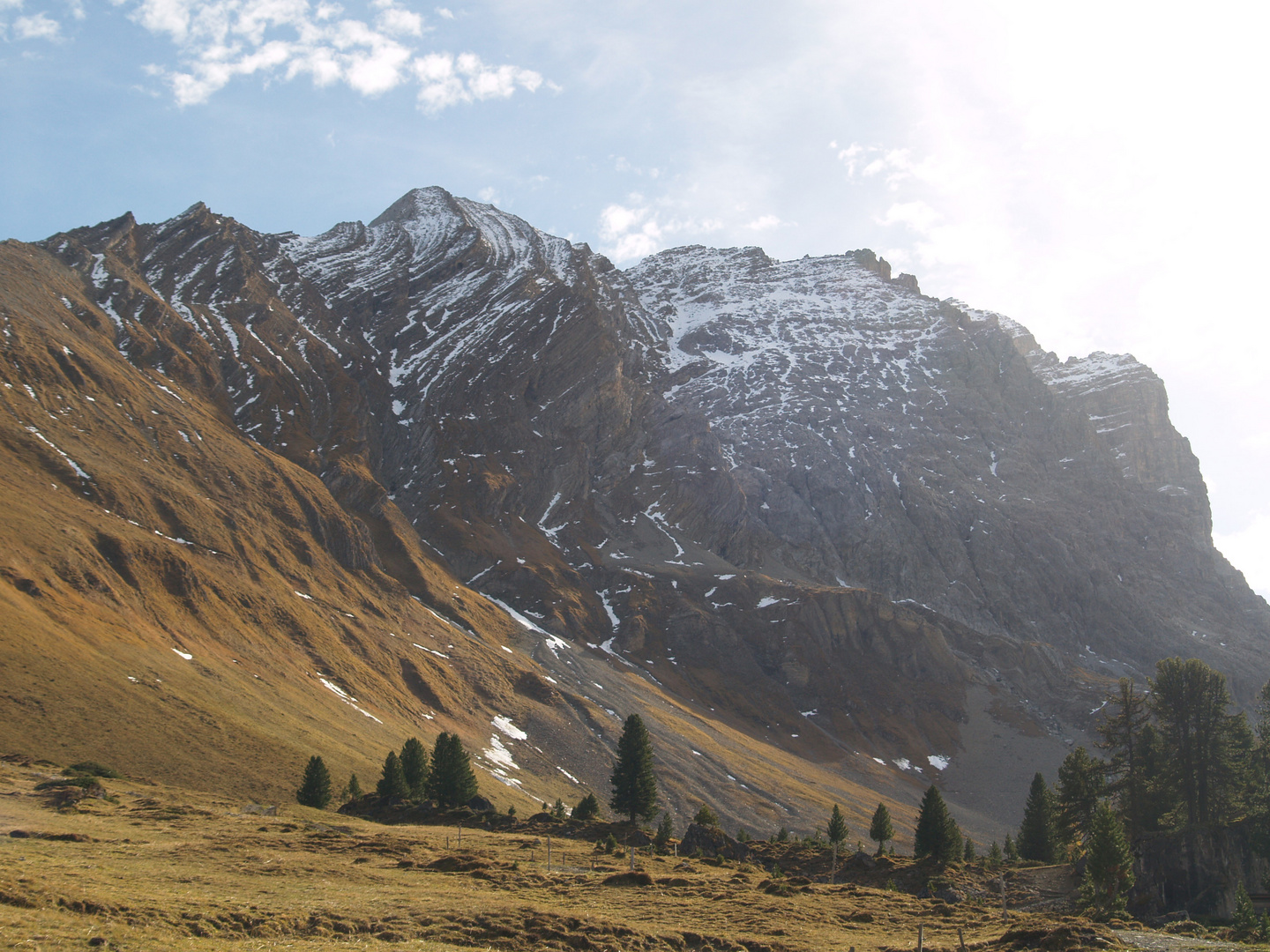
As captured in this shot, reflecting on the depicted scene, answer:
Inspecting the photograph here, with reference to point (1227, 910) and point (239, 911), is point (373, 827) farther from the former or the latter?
point (1227, 910)

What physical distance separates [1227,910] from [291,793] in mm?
61883

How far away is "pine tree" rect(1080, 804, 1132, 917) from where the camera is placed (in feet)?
124

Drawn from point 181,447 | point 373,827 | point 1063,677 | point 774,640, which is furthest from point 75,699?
point 1063,677

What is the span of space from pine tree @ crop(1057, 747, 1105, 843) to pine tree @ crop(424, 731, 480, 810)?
42.0 m

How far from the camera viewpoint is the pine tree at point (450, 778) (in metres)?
66.1

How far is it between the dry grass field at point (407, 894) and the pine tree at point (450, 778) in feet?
57.0

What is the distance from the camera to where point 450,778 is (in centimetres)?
6638

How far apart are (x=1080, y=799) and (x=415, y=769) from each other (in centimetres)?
4843

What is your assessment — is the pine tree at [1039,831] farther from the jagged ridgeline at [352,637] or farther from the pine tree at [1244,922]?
the jagged ridgeline at [352,637]

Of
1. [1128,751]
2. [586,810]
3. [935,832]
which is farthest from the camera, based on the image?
[586,810]

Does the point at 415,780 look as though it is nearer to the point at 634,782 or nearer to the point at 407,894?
the point at 634,782

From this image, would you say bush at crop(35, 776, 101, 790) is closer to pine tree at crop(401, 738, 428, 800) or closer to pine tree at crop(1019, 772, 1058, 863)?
pine tree at crop(401, 738, 428, 800)

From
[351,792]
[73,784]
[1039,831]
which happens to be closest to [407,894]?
[73,784]

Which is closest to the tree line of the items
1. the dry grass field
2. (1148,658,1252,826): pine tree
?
the dry grass field
